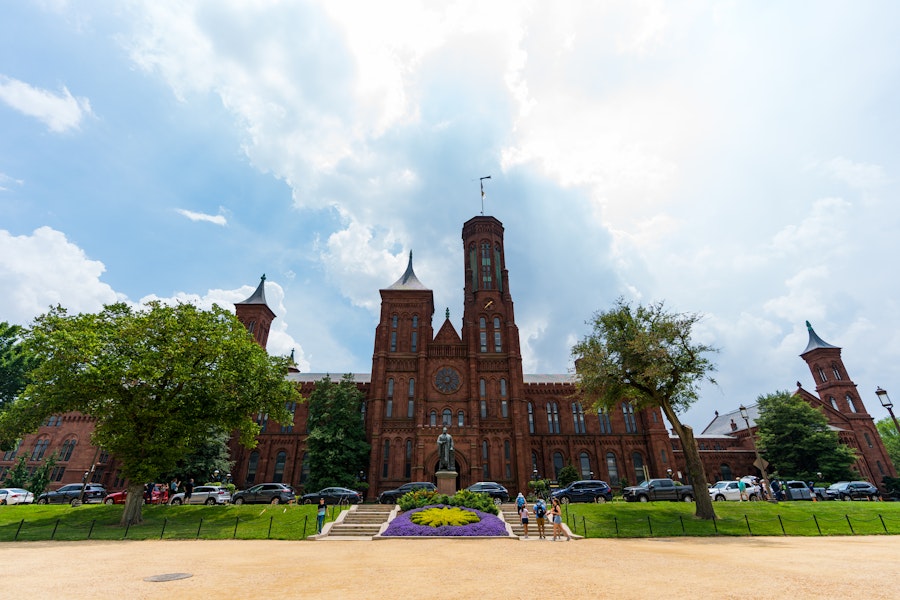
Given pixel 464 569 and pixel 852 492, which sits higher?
pixel 852 492

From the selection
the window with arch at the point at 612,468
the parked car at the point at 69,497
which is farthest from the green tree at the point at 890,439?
the parked car at the point at 69,497

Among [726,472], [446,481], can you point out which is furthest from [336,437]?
[726,472]

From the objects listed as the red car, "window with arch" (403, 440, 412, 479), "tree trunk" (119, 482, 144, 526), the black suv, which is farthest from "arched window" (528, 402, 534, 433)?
"tree trunk" (119, 482, 144, 526)

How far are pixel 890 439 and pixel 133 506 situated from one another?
336ft

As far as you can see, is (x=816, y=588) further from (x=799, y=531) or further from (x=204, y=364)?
(x=204, y=364)

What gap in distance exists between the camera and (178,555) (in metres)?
15.0

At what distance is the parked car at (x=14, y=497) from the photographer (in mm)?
34188

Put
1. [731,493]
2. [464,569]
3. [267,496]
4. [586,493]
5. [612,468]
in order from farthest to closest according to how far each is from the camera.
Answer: [612,468], [731,493], [267,496], [586,493], [464,569]

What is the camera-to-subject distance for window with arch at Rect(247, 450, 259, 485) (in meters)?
48.4

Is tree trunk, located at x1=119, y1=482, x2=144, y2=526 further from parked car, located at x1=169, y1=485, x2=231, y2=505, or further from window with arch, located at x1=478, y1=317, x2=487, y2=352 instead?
window with arch, located at x1=478, y1=317, x2=487, y2=352

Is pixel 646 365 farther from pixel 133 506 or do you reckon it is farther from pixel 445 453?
pixel 133 506

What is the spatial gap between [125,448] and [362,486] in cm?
2145

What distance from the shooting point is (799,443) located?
150 ft

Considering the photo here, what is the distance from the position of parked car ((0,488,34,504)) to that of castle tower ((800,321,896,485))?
89.1 metres
